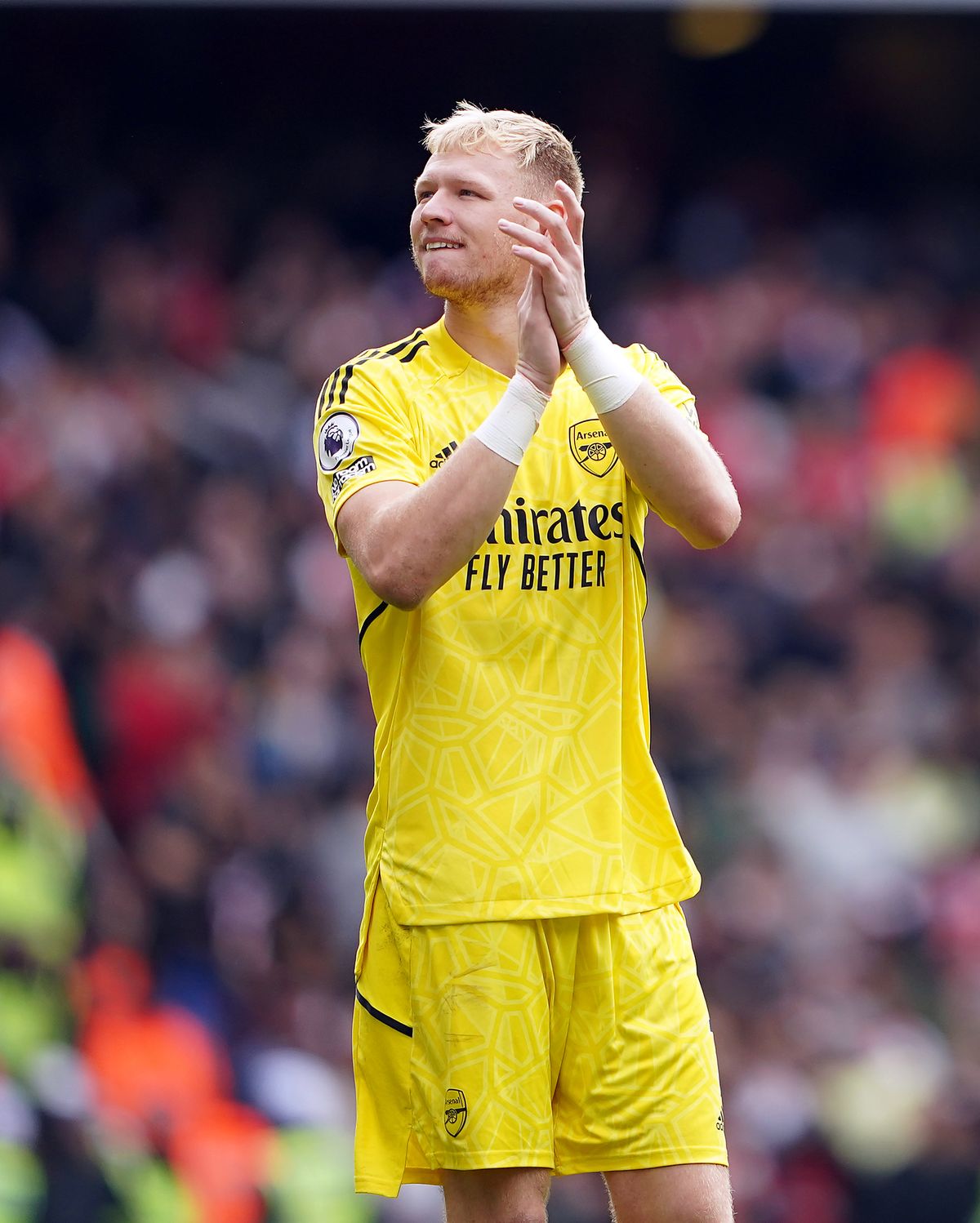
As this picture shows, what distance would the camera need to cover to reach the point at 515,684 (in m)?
3.04

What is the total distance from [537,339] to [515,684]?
0.59m

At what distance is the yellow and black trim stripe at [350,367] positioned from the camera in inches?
124

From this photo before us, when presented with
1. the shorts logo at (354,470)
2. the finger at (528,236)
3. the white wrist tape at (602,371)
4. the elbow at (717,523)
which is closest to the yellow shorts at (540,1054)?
the elbow at (717,523)

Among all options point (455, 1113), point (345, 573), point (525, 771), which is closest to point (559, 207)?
point (525, 771)

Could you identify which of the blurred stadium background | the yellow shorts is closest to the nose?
the yellow shorts

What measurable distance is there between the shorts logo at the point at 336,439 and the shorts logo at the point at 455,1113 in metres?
1.09

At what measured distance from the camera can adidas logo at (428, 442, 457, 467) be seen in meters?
3.11

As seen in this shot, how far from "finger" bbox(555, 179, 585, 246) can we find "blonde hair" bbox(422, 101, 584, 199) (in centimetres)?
10

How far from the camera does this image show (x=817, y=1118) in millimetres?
6852

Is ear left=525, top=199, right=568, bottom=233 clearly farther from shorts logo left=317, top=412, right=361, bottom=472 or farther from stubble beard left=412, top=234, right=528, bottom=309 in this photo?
shorts logo left=317, top=412, right=361, bottom=472

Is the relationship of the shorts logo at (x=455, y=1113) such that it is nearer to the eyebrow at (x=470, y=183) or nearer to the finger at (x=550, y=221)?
the finger at (x=550, y=221)

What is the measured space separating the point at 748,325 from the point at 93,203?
321 centimetres

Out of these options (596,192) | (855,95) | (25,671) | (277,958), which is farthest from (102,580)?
(855,95)

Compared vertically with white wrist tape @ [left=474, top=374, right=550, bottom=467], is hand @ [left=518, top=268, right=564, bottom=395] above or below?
above
